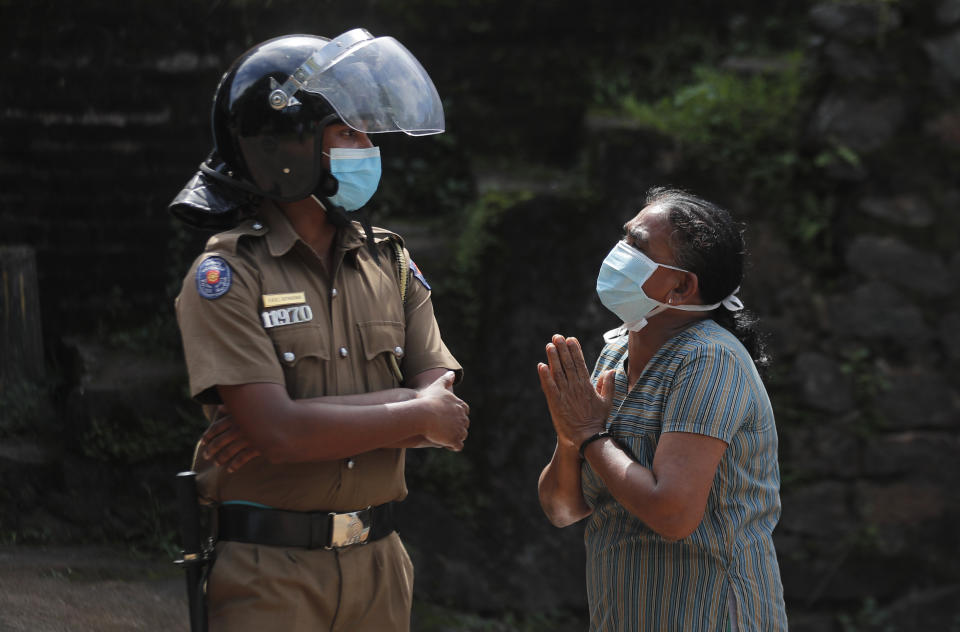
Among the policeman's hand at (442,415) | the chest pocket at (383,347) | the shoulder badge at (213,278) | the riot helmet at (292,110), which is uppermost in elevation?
the riot helmet at (292,110)

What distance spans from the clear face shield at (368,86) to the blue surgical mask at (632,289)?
572mm

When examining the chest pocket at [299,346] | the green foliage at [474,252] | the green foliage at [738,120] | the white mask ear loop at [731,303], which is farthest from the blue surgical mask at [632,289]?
the green foliage at [738,120]

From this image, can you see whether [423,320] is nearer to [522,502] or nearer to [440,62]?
[522,502]

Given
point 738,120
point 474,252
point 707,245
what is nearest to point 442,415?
point 707,245

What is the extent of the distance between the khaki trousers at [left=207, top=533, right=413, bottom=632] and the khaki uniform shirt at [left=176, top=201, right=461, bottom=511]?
112 mm

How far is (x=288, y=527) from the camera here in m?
2.16

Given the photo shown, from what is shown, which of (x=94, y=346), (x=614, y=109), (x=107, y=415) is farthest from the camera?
(x=614, y=109)

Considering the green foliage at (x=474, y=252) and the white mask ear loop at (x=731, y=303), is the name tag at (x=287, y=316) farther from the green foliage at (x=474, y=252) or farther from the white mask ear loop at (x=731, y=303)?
the green foliage at (x=474, y=252)

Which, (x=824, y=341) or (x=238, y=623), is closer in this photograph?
(x=238, y=623)

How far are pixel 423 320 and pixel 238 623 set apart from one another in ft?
2.75

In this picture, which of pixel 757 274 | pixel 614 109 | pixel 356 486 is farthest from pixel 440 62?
pixel 356 486

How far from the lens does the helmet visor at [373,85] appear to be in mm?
2293

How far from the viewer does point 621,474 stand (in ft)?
6.98

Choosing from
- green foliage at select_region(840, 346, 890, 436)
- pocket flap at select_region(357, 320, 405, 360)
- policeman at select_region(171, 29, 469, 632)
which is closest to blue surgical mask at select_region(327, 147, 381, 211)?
policeman at select_region(171, 29, 469, 632)
